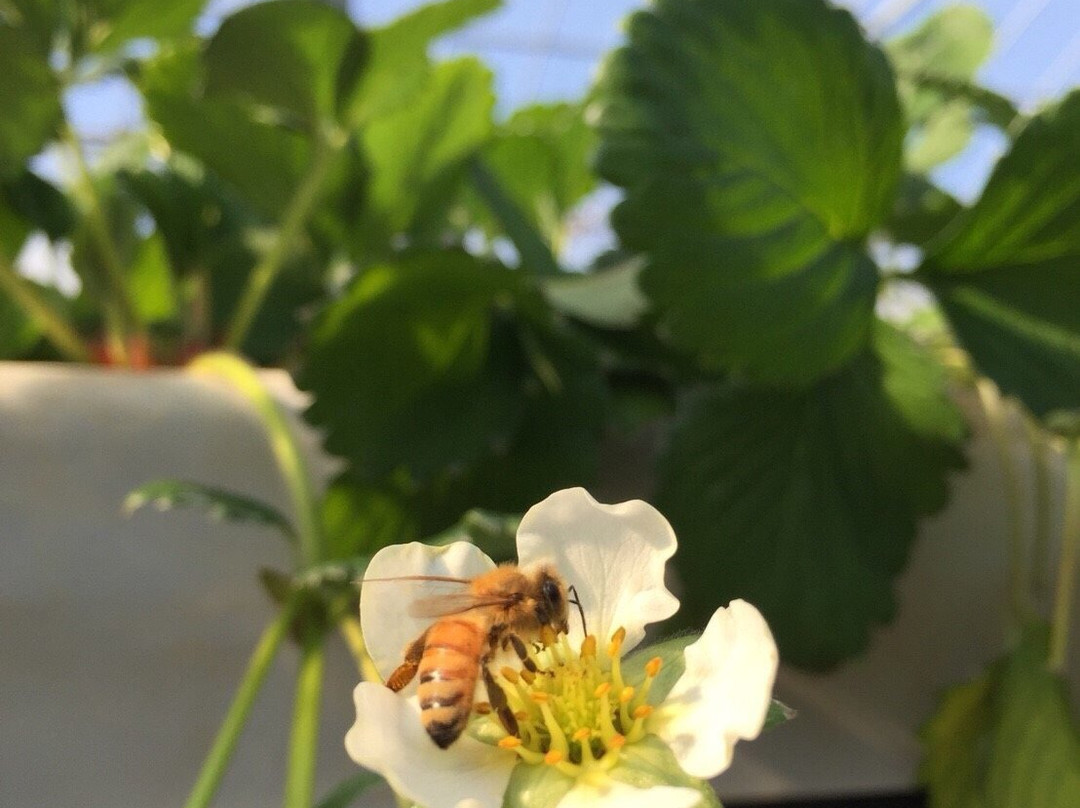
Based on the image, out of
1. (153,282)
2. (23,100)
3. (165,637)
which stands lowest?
(153,282)

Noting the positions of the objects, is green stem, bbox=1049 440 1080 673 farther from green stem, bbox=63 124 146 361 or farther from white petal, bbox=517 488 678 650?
green stem, bbox=63 124 146 361

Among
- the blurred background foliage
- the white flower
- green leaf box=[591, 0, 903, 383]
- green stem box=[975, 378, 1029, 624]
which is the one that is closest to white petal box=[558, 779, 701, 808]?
the white flower

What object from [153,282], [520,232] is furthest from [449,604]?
[153,282]

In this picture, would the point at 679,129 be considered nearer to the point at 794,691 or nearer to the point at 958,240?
the point at 958,240

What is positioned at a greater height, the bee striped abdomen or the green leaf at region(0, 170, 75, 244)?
the bee striped abdomen

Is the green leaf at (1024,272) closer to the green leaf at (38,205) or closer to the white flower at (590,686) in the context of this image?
the white flower at (590,686)

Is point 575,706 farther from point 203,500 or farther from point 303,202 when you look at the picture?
point 303,202

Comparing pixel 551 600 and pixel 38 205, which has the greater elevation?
pixel 551 600

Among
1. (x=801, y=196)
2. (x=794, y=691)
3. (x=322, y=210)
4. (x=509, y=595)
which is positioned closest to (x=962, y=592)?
(x=794, y=691)
